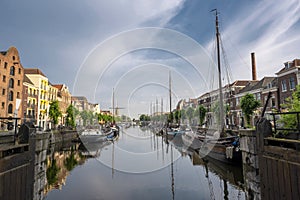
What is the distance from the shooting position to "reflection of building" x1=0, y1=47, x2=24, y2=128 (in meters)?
35.3

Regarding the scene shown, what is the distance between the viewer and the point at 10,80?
37.8m

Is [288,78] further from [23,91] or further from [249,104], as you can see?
[23,91]

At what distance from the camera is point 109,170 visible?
17.2m

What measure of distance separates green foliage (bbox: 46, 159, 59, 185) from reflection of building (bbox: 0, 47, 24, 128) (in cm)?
2130

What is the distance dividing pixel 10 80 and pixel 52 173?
28.9 meters

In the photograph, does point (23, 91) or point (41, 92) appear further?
point (41, 92)

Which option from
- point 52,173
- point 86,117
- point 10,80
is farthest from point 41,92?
point 52,173

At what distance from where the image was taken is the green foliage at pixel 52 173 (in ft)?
47.2

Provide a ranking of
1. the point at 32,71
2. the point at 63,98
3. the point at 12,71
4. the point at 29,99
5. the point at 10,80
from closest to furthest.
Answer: the point at 10,80 < the point at 12,71 < the point at 29,99 < the point at 32,71 < the point at 63,98

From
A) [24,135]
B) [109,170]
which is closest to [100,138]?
[109,170]

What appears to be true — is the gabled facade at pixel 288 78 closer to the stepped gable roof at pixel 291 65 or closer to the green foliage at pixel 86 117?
the stepped gable roof at pixel 291 65

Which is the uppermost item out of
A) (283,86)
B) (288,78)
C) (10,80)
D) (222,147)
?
(10,80)

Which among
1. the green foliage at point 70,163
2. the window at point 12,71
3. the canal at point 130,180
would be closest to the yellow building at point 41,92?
the window at point 12,71

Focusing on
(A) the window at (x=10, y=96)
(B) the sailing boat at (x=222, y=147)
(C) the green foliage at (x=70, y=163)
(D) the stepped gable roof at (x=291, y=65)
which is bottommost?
(C) the green foliage at (x=70, y=163)
